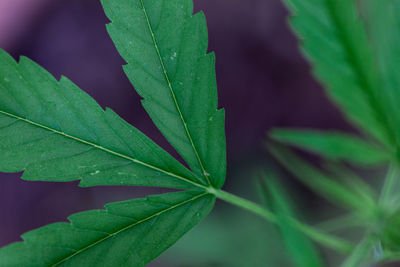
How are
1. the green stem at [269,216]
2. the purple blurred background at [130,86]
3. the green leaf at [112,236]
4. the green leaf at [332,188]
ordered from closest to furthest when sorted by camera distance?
the green leaf at [112,236], the green stem at [269,216], the green leaf at [332,188], the purple blurred background at [130,86]

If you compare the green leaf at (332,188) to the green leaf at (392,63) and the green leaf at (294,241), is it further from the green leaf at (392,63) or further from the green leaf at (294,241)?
the green leaf at (392,63)

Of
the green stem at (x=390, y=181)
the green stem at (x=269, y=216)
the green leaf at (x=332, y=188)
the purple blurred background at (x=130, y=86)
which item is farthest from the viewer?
the purple blurred background at (x=130, y=86)

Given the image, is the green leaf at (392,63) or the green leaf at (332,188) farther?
the green leaf at (332,188)

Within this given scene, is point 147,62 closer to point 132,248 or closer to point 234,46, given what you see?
point 132,248

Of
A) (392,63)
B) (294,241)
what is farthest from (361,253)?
(392,63)

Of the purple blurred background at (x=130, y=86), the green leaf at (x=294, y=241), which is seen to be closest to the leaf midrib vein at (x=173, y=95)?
the green leaf at (x=294, y=241)
